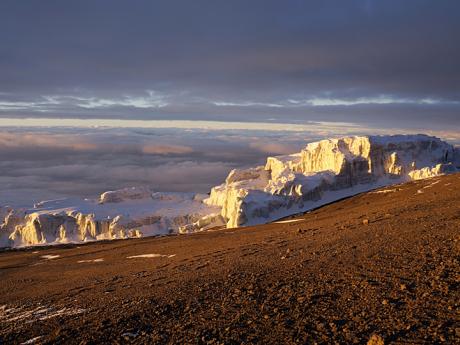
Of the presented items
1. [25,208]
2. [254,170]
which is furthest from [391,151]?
[25,208]

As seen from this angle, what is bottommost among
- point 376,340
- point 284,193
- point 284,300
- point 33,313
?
point 284,193

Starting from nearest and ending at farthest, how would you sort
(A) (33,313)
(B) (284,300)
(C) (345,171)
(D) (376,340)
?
(D) (376,340)
(B) (284,300)
(A) (33,313)
(C) (345,171)

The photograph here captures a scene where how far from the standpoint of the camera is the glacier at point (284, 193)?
495 ft

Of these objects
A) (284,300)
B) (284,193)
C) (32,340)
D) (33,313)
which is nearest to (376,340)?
(284,300)

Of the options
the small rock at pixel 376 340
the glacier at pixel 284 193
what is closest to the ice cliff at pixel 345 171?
the glacier at pixel 284 193

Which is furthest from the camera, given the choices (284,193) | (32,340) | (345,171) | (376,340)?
(345,171)

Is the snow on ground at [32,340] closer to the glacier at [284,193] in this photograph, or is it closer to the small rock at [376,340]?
the small rock at [376,340]

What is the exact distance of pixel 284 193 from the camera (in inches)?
5861

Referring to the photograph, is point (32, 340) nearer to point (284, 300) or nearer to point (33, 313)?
point (33, 313)

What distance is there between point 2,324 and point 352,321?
45.6 ft

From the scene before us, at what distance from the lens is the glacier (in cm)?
15088

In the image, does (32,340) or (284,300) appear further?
(32,340)

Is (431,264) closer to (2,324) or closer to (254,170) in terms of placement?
(2,324)

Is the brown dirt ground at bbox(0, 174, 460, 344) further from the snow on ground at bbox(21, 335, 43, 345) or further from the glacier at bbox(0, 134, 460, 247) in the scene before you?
the glacier at bbox(0, 134, 460, 247)
